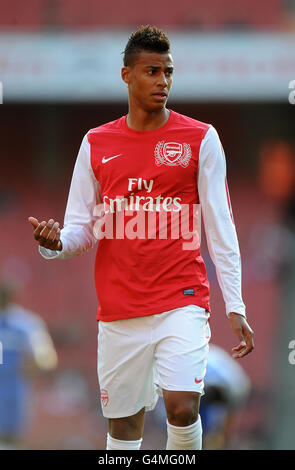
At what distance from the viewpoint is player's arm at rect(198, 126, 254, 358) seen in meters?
4.16

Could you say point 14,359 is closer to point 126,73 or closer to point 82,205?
point 82,205

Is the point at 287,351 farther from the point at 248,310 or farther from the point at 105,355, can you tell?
the point at 105,355

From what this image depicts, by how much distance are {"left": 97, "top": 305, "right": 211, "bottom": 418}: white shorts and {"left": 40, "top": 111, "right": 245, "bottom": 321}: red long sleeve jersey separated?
0.06 metres

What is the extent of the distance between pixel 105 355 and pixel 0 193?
12019mm

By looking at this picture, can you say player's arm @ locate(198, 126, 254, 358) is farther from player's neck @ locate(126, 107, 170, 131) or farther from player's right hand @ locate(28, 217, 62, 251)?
player's right hand @ locate(28, 217, 62, 251)

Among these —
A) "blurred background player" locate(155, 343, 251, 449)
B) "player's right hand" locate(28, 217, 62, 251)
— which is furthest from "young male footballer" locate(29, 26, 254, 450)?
"blurred background player" locate(155, 343, 251, 449)

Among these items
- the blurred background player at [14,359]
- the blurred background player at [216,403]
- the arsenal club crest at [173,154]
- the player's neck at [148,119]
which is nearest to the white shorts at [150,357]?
the arsenal club crest at [173,154]

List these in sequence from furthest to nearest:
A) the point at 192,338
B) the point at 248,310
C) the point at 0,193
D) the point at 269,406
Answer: the point at 0,193
the point at 248,310
the point at 269,406
the point at 192,338

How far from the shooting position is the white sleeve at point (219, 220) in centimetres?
418

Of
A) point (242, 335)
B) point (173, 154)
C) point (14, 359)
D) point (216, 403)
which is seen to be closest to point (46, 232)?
point (173, 154)

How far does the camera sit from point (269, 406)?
1373cm

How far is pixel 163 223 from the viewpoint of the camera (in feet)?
13.9

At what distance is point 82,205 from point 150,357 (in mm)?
848

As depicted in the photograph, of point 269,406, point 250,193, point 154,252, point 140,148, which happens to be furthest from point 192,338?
point 250,193
